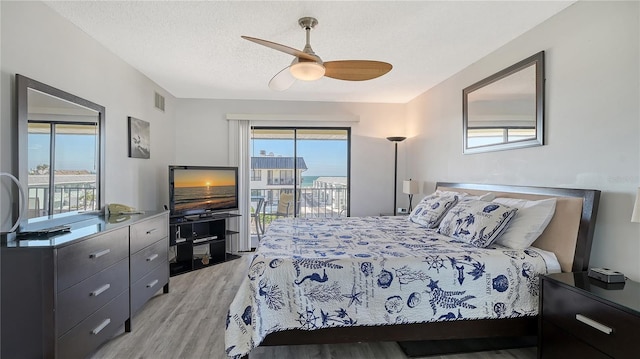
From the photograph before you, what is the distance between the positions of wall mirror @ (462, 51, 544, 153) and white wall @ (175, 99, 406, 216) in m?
1.70

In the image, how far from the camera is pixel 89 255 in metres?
1.81

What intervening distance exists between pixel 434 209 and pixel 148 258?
9.04 ft

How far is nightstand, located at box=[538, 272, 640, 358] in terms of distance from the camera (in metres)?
1.37

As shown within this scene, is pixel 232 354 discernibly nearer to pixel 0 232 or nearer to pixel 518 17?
pixel 0 232

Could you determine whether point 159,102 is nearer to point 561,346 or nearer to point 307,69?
point 307,69

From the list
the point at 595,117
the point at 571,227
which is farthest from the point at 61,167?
the point at 595,117

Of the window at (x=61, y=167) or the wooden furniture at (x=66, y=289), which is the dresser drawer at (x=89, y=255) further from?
the window at (x=61, y=167)

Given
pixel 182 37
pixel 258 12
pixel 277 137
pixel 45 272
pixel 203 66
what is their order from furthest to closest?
1. pixel 277 137
2. pixel 203 66
3. pixel 182 37
4. pixel 258 12
5. pixel 45 272

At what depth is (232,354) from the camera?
66.6 inches

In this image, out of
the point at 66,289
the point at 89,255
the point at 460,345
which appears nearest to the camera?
the point at 66,289

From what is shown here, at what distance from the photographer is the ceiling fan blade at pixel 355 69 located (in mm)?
2286

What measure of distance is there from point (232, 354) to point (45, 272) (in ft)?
3.52

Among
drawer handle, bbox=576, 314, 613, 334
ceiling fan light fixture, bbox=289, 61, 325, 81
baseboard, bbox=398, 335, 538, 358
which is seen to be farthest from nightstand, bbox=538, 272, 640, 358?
ceiling fan light fixture, bbox=289, 61, 325, 81

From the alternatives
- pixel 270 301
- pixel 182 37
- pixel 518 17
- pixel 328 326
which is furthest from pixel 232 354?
pixel 518 17
